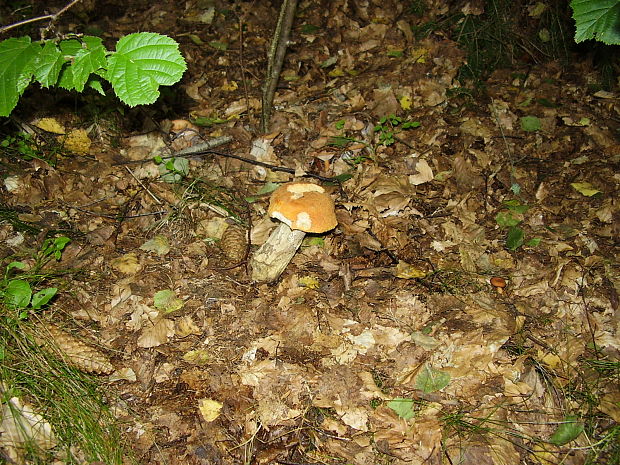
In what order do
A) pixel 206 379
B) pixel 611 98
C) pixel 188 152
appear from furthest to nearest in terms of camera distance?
pixel 611 98, pixel 188 152, pixel 206 379

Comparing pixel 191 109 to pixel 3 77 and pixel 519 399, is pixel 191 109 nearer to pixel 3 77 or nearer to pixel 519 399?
pixel 3 77

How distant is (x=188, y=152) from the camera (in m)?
4.48

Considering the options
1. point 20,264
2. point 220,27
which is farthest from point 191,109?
point 20,264

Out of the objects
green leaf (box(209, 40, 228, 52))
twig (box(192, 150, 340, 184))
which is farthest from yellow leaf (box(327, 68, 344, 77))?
twig (box(192, 150, 340, 184))

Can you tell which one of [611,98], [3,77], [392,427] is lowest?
[392,427]

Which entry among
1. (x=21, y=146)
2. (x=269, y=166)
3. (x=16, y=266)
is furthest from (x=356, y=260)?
(x=21, y=146)

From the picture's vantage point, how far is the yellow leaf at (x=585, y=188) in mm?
4160

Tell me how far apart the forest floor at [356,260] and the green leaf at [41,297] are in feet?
0.77

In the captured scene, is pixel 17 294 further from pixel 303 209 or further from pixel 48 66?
pixel 303 209

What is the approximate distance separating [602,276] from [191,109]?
515 centimetres

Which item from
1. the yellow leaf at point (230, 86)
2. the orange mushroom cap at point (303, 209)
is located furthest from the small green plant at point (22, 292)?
the yellow leaf at point (230, 86)

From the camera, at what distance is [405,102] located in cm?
512

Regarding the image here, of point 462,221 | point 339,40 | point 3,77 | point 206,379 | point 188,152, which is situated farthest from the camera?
point 339,40

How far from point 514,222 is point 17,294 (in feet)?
15.0
